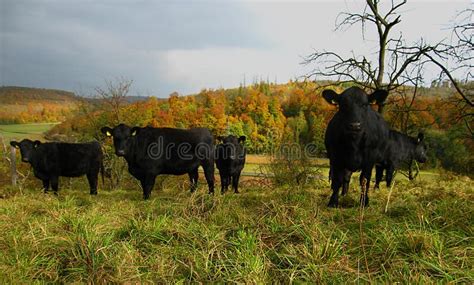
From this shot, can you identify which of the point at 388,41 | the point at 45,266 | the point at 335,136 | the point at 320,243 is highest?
the point at 388,41

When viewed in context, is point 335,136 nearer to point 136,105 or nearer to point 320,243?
point 320,243

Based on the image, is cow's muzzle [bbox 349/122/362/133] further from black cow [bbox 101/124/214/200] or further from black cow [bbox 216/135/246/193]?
black cow [bbox 216/135/246/193]

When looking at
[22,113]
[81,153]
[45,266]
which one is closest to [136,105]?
[81,153]

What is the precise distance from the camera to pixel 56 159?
10859 millimetres

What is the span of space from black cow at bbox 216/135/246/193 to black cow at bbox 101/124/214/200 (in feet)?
6.75

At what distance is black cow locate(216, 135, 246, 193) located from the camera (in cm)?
1195

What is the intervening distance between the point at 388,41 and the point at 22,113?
168ft

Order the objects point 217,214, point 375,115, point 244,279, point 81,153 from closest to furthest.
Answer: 1. point 244,279
2. point 217,214
3. point 375,115
4. point 81,153

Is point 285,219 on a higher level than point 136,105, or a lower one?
lower

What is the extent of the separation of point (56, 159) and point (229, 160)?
5.69 meters

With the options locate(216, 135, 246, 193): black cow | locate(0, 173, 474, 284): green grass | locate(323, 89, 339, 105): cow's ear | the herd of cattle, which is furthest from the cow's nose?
locate(216, 135, 246, 193): black cow

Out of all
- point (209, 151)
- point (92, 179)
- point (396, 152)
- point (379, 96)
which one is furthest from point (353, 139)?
point (92, 179)

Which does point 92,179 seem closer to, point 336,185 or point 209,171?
point 209,171

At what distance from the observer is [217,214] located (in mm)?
4488
